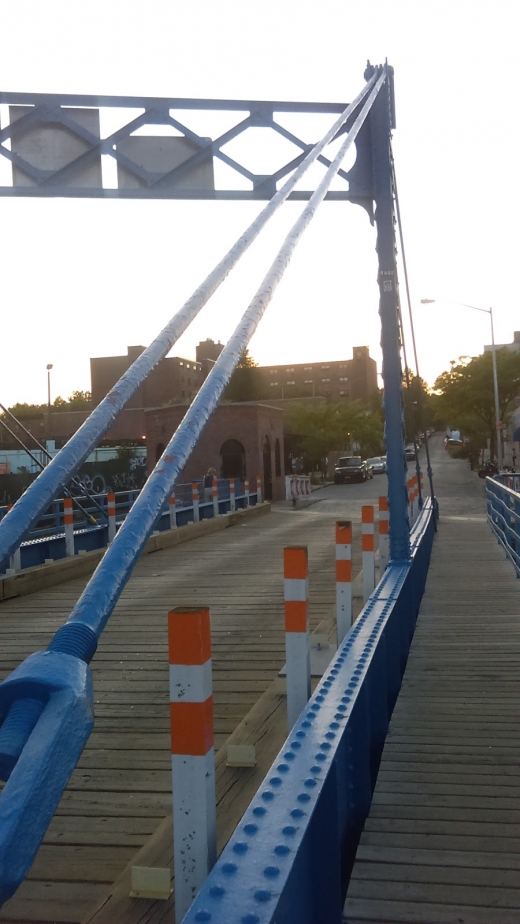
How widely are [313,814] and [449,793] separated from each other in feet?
6.93

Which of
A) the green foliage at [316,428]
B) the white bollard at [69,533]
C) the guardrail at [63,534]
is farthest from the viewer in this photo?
the green foliage at [316,428]

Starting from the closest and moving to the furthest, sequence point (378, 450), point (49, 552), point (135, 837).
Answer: point (135, 837), point (49, 552), point (378, 450)

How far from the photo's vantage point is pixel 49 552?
13.4 meters

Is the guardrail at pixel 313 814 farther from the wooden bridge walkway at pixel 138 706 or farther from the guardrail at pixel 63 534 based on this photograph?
the guardrail at pixel 63 534

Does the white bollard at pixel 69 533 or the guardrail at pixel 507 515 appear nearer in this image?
the guardrail at pixel 507 515

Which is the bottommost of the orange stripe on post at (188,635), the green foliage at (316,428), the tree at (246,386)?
the orange stripe on post at (188,635)

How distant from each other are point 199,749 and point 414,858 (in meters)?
1.99

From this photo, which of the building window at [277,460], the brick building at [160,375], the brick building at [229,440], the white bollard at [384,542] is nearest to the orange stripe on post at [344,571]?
the white bollard at [384,542]

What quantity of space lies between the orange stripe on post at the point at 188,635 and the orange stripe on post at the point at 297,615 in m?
1.73

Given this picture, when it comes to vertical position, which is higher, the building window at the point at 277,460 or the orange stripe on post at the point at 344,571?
the building window at the point at 277,460

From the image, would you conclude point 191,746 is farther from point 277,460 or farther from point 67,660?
point 277,460

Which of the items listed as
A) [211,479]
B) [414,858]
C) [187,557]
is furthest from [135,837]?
[211,479]

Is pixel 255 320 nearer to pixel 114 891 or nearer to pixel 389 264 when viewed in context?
pixel 114 891

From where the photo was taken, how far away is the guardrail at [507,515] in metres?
11.4
